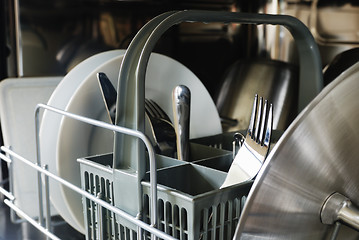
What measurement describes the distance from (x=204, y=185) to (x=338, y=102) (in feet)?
0.69

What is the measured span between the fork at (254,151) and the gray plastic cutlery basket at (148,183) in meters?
0.02

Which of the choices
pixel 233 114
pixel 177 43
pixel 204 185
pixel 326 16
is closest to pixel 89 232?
pixel 204 185

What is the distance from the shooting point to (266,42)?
1168mm

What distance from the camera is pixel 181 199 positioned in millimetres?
377

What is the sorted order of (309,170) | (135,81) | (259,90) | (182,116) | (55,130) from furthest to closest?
(259,90)
(55,130)
(182,116)
(135,81)
(309,170)

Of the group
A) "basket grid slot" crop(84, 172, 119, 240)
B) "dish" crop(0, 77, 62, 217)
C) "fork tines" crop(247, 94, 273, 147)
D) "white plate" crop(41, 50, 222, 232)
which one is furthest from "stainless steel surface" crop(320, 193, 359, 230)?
"dish" crop(0, 77, 62, 217)

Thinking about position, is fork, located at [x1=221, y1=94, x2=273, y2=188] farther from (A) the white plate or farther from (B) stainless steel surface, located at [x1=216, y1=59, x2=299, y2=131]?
(B) stainless steel surface, located at [x1=216, y1=59, x2=299, y2=131]

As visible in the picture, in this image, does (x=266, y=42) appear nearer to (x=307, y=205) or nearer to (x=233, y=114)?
(x=233, y=114)

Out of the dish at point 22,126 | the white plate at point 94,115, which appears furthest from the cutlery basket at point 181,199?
the dish at point 22,126

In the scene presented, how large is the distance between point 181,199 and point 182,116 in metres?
0.22

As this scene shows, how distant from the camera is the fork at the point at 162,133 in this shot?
1.94 ft

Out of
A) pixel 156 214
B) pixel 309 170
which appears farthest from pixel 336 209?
pixel 156 214

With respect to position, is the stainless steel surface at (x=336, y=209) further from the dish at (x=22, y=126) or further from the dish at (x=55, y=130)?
the dish at (x=22, y=126)

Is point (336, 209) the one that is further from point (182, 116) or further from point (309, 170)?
point (182, 116)
